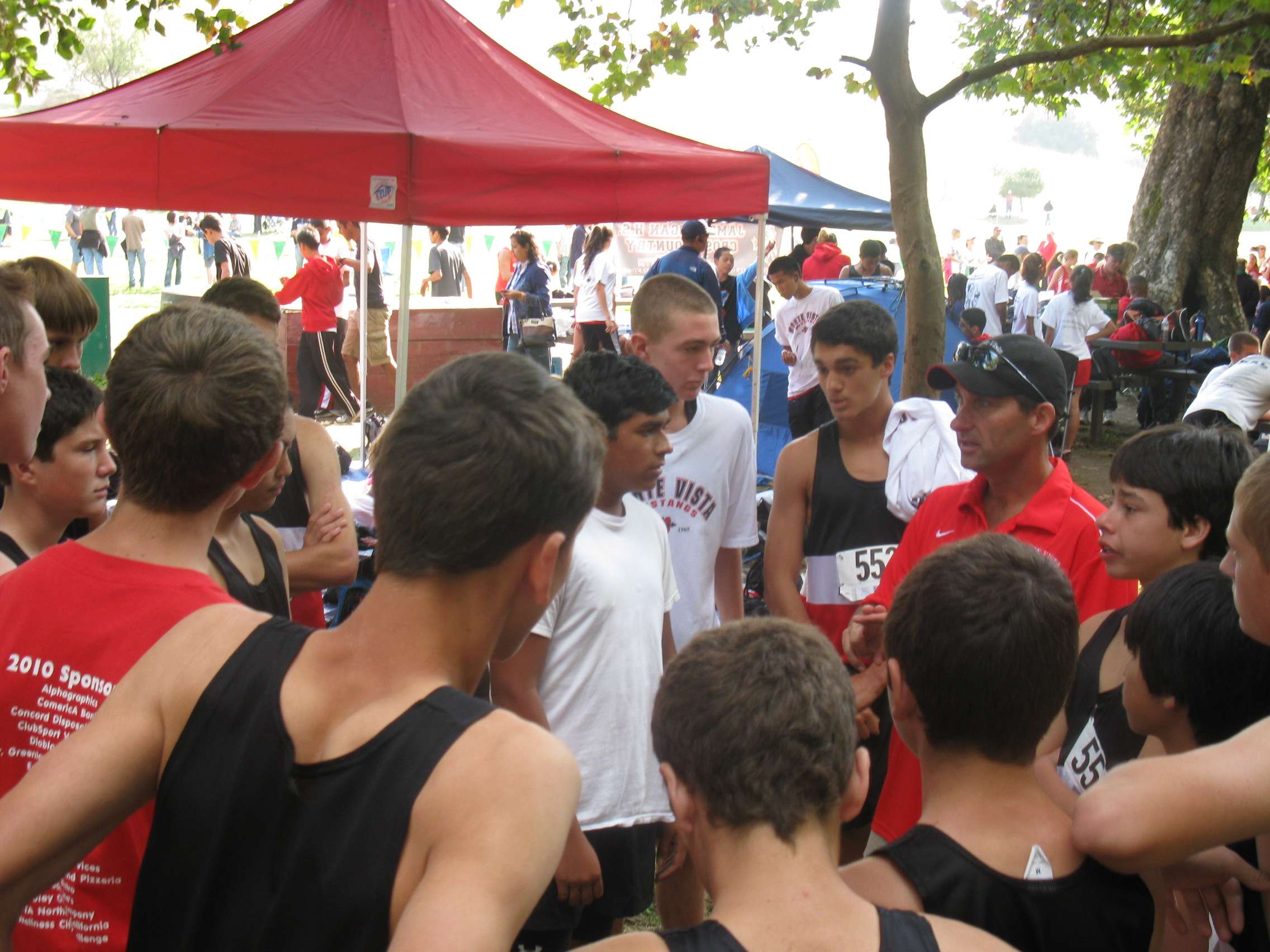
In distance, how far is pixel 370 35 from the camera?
605cm

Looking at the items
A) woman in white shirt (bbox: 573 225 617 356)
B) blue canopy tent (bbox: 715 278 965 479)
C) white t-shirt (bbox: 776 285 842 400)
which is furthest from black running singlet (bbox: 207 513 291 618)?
woman in white shirt (bbox: 573 225 617 356)

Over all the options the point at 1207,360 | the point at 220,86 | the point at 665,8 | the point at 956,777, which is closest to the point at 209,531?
the point at 956,777

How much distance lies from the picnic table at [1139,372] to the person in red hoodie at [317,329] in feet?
27.1

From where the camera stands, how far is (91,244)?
2484 centimetres

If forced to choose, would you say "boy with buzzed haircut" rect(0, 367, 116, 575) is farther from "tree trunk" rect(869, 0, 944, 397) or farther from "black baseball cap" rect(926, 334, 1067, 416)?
"tree trunk" rect(869, 0, 944, 397)

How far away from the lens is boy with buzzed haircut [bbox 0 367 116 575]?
244cm

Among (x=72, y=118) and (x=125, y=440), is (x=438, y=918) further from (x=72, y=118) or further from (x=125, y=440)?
(x=72, y=118)

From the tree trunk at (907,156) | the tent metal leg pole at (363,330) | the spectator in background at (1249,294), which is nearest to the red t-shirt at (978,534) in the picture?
the tree trunk at (907,156)

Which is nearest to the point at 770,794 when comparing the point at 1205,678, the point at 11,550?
the point at 1205,678

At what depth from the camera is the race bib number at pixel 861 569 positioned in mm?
3338

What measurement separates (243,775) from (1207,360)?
12.6 metres

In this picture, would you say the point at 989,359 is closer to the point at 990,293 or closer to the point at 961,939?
the point at 961,939

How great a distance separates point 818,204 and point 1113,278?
5.46 meters

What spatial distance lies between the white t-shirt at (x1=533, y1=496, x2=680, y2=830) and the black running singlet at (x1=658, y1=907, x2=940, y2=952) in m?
1.22
